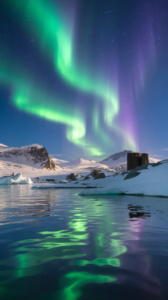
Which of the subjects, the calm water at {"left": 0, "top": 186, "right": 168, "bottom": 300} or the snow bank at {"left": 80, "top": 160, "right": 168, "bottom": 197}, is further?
the snow bank at {"left": 80, "top": 160, "right": 168, "bottom": 197}

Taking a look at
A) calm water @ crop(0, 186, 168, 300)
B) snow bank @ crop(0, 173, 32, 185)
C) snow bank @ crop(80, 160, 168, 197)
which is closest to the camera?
calm water @ crop(0, 186, 168, 300)

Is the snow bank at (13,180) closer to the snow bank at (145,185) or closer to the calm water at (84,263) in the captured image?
the snow bank at (145,185)

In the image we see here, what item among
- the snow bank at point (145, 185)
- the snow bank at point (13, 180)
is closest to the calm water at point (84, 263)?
the snow bank at point (145, 185)

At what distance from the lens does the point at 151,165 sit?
20188mm

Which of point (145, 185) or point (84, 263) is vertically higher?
point (145, 185)

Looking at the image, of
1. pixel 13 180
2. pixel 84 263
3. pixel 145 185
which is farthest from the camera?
pixel 13 180

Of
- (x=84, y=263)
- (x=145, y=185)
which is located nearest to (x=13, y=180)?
(x=145, y=185)

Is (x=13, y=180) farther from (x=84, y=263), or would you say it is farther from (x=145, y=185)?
(x=84, y=263)

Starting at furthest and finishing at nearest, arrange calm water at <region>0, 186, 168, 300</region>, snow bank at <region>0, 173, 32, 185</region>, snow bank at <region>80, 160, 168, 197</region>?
snow bank at <region>0, 173, 32, 185</region> < snow bank at <region>80, 160, 168, 197</region> < calm water at <region>0, 186, 168, 300</region>

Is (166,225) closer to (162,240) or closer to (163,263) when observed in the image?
(162,240)

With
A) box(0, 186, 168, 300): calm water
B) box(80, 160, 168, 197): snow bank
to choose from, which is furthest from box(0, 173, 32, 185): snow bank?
box(0, 186, 168, 300): calm water

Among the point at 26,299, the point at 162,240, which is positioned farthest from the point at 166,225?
the point at 26,299

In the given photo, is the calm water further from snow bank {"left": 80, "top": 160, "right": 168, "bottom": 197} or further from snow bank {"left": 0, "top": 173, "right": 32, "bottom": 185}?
snow bank {"left": 0, "top": 173, "right": 32, "bottom": 185}

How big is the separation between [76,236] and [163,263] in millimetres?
2070
